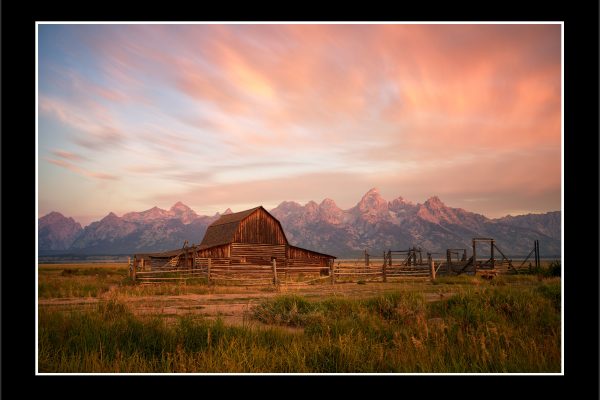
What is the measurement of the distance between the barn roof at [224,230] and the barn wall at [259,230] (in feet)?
1.41

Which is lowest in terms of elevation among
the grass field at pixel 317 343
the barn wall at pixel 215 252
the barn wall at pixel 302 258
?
the barn wall at pixel 302 258

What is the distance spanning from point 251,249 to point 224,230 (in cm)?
425

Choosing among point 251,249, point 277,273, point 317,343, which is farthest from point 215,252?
point 317,343

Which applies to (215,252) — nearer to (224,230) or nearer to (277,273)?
(224,230)

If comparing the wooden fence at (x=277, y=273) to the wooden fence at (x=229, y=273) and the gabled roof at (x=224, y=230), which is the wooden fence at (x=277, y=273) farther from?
the gabled roof at (x=224, y=230)

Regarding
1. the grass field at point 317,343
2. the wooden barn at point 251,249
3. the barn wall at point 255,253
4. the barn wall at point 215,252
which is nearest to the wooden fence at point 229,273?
the wooden barn at point 251,249

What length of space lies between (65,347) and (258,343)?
136 inches

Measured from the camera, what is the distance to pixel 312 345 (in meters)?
7.25

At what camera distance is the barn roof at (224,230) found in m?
36.5

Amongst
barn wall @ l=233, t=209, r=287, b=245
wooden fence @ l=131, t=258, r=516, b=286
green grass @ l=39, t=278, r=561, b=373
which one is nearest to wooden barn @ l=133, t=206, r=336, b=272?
barn wall @ l=233, t=209, r=287, b=245

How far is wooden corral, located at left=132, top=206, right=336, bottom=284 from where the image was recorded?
112ft

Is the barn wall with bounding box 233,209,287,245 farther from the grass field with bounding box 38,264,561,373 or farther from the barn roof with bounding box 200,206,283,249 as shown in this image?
the grass field with bounding box 38,264,561,373
